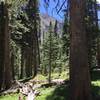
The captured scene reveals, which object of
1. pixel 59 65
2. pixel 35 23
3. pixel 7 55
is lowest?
pixel 59 65

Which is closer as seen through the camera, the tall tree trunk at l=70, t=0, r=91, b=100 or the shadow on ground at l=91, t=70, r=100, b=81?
the tall tree trunk at l=70, t=0, r=91, b=100

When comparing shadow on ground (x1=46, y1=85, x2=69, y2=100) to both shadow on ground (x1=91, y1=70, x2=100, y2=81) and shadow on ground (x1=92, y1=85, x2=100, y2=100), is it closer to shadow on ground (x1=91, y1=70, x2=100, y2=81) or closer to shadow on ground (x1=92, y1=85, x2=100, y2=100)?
shadow on ground (x1=92, y1=85, x2=100, y2=100)

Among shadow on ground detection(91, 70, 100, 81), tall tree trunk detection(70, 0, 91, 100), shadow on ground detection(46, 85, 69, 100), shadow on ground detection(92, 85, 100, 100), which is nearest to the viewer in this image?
tall tree trunk detection(70, 0, 91, 100)

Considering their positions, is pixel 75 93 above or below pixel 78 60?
below

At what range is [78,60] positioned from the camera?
13.1 m

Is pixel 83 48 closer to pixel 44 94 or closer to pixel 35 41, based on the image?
pixel 44 94

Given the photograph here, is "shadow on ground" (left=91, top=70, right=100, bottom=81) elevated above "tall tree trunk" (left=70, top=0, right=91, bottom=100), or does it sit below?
below

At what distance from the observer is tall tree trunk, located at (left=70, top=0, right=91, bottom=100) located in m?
12.8

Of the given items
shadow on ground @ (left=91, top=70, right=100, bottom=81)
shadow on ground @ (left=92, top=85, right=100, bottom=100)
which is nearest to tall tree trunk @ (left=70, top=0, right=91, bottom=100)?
shadow on ground @ (left=92, top=85, right=100, bottom=100)

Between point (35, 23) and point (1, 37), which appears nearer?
point (1, 37)

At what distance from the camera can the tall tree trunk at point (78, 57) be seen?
12.8 m

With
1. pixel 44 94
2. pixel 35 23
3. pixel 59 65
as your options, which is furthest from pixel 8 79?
pixel 59 65

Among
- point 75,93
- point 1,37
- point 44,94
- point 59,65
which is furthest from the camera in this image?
point 59,65

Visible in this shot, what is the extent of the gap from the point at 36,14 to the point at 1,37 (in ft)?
32.8
